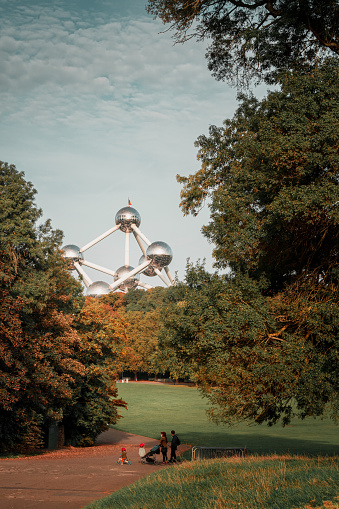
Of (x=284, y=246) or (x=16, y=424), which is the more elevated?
(x=284, y=246)

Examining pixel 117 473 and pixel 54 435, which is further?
pixel 54 435

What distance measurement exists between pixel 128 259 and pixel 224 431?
102 metres

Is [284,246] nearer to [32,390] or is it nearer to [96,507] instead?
[96,507]

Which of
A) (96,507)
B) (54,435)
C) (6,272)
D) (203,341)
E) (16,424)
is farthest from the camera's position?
(54,435)

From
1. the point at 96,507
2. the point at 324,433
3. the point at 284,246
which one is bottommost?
the point at 324,433

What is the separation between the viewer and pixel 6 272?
56.5 ft

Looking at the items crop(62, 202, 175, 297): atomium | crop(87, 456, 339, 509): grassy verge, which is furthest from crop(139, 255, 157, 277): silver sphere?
crop(87, 456, 339, 509): grassy verge

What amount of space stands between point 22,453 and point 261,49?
17608 mm

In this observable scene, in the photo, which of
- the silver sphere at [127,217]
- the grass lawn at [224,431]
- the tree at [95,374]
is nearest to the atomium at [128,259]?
the silver sphere at [127,217]

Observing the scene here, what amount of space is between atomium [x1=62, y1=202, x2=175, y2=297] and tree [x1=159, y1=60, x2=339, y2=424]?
345 feet

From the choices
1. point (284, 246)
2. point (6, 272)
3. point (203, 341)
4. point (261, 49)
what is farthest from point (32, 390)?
point (261, 49)

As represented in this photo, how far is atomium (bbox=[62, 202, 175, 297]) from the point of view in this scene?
12212cm

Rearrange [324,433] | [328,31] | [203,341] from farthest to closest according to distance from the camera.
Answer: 1. [324,433]
2. [328,31]
3. [203,341]

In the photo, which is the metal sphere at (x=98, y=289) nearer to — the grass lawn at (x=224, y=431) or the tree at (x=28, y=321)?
the grass lawn at (x=224, y=431)
